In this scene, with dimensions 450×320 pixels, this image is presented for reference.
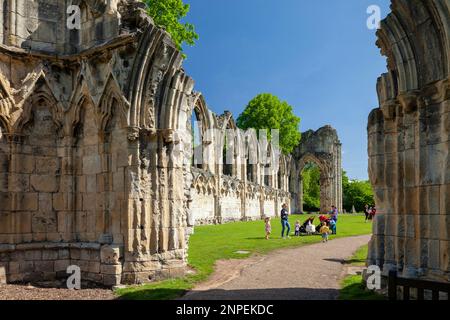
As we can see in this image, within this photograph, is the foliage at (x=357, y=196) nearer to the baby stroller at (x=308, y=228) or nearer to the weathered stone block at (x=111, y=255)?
the baby stroller at (x=308, y=228)

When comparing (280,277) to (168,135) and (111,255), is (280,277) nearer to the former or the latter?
(111,255)

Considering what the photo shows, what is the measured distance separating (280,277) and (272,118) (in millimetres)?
38592

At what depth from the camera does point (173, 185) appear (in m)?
9.38

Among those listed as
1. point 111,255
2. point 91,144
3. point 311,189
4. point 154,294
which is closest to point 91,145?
point 91,144

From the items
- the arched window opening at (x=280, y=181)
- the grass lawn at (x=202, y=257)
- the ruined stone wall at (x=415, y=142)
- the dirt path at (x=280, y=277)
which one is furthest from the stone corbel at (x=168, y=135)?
the arched window opening at (x=280, y=181)

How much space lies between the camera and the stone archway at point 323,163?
5184cm

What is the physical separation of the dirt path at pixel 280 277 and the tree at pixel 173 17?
14.5 meters

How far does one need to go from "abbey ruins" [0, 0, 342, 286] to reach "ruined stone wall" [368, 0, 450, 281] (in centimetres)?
447

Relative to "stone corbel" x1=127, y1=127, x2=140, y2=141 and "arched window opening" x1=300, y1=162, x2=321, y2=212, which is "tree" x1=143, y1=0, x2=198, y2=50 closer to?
"stone corbel" x1=127, y1=127, x2=140, y2=141

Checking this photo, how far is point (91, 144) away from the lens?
948cm
